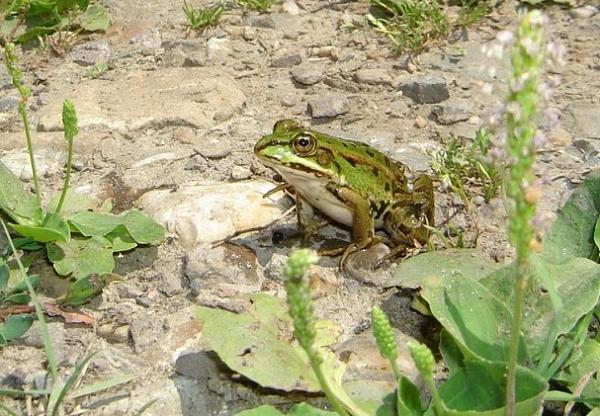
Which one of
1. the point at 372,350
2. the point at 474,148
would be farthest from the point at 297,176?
the point at 372,350

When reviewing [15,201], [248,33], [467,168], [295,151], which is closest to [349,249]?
[295,151]

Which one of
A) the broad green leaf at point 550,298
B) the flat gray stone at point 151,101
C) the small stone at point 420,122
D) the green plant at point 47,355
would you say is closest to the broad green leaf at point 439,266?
the broad green leaf at point 550,298

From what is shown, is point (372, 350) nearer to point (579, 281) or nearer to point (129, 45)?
point (579, 281)

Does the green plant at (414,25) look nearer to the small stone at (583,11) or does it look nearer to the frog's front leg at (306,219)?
the small stone at (583,11)

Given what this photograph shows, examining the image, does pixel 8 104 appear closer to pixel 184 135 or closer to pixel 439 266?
pixel 184 135

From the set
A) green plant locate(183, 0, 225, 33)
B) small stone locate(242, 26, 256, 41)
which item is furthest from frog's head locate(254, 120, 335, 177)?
green plant locate(183, 0, 225, 33)
